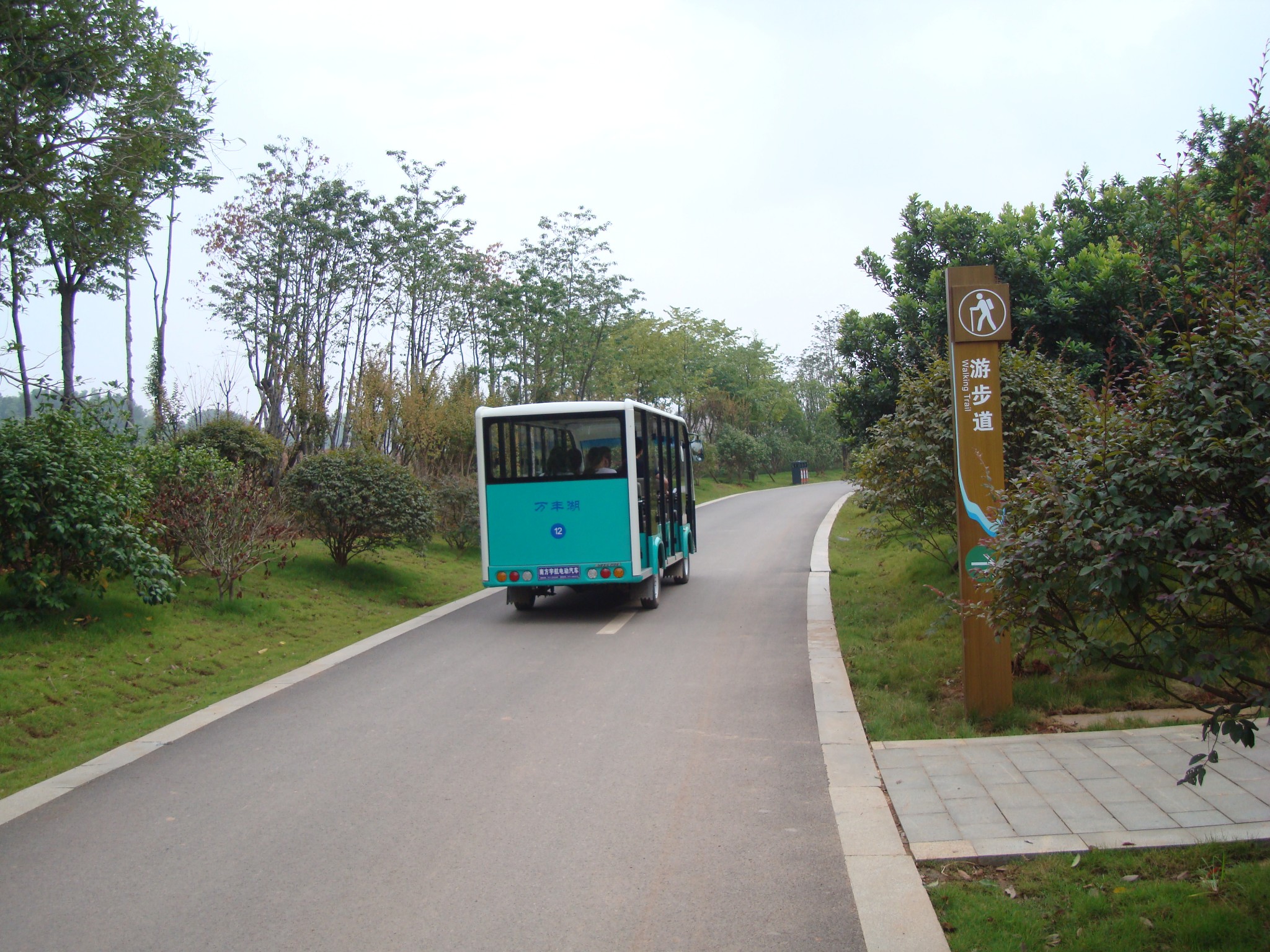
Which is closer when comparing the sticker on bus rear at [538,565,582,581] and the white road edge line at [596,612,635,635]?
the white road edge line at [596,612,635,635]

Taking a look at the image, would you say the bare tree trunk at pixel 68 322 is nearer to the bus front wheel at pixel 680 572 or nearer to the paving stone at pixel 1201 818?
the bus front wheel at pixel 680 572

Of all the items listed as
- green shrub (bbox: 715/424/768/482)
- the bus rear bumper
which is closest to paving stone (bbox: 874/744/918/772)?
the bus rear bumper

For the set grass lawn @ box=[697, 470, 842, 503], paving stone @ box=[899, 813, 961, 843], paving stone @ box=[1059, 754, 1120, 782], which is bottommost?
paving stone @ box=[899, 813, 961, 843]

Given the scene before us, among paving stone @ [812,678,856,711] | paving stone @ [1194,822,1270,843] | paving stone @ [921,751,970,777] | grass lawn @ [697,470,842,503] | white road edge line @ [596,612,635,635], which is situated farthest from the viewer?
grass lawn @ [697,470,842,503]

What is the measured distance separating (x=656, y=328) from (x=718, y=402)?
13.6 m

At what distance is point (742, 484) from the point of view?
181 ft

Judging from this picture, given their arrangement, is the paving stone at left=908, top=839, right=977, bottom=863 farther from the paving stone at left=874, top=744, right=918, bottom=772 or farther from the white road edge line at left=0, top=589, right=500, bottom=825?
the white road edge line at left=0, top=589, right=500, bottom=825

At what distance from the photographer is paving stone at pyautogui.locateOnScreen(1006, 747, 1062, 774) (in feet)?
18.1

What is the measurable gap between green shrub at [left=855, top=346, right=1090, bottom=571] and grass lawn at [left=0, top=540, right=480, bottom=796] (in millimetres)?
6328

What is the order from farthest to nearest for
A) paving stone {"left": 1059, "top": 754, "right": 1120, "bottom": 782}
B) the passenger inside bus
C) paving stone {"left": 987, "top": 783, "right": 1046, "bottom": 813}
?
the passenger inside bus → paving stone {"left": 1059, "top": 754, "right": 1120, "bottom": 782} → paving stone {"left": 987, "top": 783, "right": 1046, "bottom": 813}

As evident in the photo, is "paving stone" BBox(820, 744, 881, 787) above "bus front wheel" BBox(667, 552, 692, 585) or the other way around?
the other way around

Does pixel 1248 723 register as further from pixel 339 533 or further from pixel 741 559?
pixel 741 559

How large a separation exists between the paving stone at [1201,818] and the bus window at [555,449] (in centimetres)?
832

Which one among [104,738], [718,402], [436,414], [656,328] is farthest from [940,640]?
[718,402]
